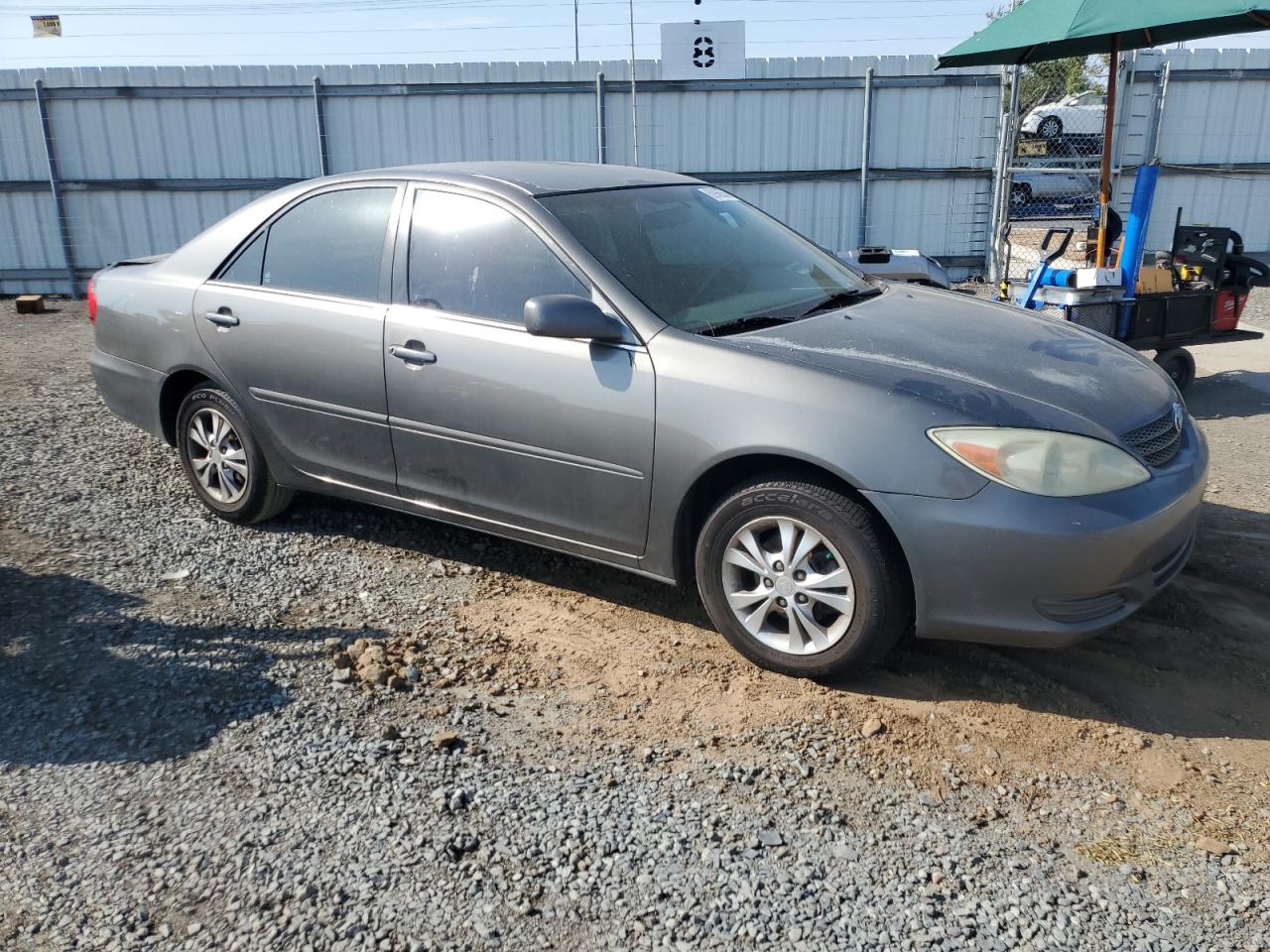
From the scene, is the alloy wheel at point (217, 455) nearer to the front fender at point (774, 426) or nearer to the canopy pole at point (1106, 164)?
the front fender at point (774, 426)

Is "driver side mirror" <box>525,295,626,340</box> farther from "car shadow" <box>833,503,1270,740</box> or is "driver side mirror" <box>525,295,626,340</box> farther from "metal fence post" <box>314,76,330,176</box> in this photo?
"metal fence post" <box>314,76,330,176</box>

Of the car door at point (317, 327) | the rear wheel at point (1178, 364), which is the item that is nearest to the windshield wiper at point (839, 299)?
the car door at point (317, 327)

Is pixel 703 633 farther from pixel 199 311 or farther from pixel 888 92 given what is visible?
pixel 888 92

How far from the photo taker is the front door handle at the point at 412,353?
416 centimetres

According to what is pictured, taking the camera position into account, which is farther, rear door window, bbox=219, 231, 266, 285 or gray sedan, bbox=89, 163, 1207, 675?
rear door window, bbox=219, 231, 266, 285

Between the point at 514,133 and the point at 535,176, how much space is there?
368 inches

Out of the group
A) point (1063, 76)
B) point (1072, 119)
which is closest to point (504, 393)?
point (1072, 119)

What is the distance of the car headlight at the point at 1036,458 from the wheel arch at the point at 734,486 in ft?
1.07

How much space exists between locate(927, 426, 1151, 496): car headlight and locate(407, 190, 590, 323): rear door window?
1.46 m

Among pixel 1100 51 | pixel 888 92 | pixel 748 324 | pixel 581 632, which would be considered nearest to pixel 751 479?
pixel 748 324

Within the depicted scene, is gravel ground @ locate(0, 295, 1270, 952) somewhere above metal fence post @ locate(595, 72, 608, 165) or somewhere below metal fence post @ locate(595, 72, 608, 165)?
below

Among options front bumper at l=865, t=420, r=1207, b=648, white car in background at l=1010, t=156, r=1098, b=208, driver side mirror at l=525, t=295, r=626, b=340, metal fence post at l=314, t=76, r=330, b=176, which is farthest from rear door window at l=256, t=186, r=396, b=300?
metal fence post at l=314, t=76, r=330, b=176

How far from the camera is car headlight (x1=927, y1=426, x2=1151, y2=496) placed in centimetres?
321

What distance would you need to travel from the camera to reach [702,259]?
425cm
